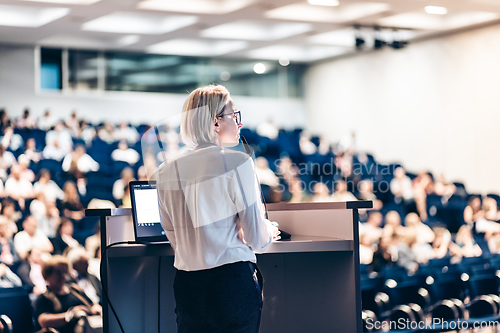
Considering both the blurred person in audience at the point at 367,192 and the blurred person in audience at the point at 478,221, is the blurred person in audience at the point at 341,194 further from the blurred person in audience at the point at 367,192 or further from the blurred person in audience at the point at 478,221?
the blurred person in audience at the point at 478,221

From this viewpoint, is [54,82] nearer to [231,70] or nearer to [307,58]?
[231,70]

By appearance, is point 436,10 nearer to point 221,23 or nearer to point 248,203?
point 221,23

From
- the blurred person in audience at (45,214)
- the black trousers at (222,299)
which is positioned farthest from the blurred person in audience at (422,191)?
the black trousers at (222,299)

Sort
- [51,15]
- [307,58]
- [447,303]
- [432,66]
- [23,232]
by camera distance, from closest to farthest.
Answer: [447,303] < [23,232] < [51,15] < [432,66] < [307,58]

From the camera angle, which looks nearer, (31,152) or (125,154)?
(31,152)

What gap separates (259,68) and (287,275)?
8.41 metres

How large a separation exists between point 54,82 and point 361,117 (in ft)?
17.1

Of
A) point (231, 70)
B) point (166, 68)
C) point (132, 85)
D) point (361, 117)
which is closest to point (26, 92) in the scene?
point (132, 85)

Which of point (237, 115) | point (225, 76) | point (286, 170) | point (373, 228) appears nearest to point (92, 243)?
point (373, 228)

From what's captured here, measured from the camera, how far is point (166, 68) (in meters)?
9.65

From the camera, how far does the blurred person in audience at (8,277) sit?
314cm

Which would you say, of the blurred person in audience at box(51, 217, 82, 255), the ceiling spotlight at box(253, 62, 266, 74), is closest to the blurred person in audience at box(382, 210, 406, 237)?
the blurred person in audience at box(51, 217, 82, 255)

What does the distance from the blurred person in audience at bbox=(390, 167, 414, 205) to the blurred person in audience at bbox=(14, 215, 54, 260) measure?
426 centimetres

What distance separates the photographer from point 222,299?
1.29 m
